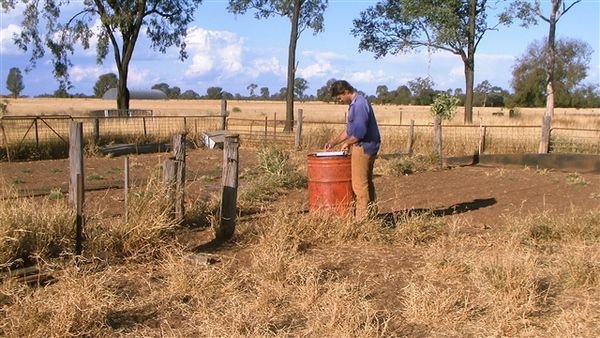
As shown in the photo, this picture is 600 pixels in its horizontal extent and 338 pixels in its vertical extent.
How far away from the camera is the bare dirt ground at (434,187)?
31.1 feet

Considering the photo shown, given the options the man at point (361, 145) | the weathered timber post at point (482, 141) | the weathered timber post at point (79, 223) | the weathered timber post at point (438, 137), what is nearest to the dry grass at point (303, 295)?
the weathered timber post at point (79, 223)

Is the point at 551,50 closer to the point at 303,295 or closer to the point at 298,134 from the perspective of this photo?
the point at 298,134

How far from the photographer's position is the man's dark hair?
7434 mm

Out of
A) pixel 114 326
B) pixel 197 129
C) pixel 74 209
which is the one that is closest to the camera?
pixel 114 326

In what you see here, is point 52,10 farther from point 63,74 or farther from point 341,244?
point 341,244

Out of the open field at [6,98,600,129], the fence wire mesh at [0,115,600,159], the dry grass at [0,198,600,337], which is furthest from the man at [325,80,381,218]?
the open field at [6,98,600,129]

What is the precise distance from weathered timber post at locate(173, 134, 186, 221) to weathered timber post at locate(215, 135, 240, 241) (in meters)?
0.42

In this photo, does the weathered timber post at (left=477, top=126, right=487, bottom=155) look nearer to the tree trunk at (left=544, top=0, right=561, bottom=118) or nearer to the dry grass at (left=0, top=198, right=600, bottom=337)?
the tree trunk at (left=544, top=0, right=561, bottom=118)

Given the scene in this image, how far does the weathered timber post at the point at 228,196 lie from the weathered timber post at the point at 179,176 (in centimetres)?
42

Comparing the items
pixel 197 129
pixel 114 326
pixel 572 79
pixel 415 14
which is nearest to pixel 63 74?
pixel 197 129

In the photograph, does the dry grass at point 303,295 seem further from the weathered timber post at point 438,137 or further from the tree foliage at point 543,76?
the tree foliage at point 543,76

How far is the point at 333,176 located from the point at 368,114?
807 millimetres

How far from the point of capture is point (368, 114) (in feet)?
23.8

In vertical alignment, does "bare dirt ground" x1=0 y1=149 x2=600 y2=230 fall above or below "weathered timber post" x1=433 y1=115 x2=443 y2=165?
below
